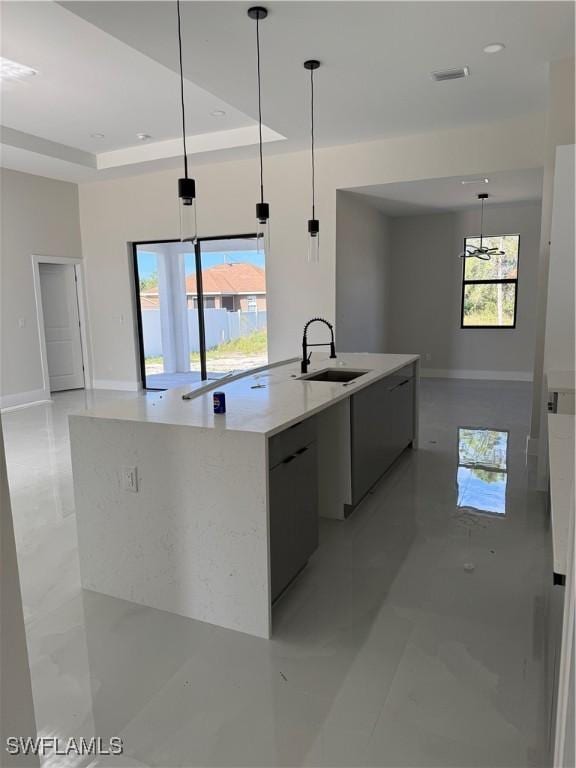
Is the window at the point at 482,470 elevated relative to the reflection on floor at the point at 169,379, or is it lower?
lower

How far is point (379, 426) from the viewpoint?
371 centimetres

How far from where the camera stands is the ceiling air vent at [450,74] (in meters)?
4.11

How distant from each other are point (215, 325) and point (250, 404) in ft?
18.1

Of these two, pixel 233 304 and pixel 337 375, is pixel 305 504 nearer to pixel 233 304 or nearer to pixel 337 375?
pixel 337 375

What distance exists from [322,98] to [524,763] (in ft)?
15.9

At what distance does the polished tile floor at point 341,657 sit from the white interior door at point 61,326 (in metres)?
5.28

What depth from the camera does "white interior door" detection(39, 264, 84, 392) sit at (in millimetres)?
8039

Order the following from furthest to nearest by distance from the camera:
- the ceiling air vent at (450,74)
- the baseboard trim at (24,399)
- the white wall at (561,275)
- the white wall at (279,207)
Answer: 1. the baseboard trim at (24,399)
2. the white wall at (279,207)
3. the ceiling air vent at (450,74)
4. the white wall at (561,275)

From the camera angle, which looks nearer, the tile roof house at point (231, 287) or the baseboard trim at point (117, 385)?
the tile roof house at point (231, 287)

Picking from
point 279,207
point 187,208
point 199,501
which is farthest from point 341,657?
point 279,207

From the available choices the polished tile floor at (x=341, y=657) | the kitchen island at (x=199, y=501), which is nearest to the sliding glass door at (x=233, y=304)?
the polished tile floor at (x=341, y=657)

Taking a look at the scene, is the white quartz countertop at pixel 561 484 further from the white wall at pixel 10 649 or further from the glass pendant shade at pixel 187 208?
the glass pendant shade at pixel 187 208

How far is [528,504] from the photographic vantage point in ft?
11.6

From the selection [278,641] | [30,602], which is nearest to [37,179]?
[30,602]
